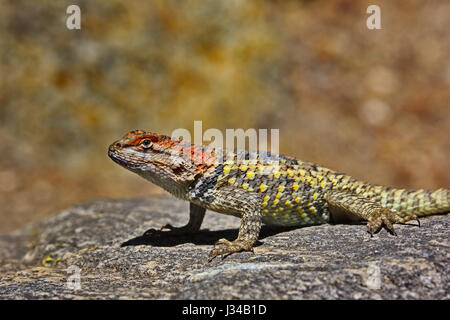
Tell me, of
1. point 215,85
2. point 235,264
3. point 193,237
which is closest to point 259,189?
point 193,237

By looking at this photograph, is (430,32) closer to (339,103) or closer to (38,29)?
(339,103)

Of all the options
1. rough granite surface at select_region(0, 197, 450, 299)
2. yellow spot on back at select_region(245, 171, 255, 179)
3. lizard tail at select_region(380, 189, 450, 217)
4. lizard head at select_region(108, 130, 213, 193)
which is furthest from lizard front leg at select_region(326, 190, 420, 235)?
lizard head at select_region(108, 130, 213, 193)

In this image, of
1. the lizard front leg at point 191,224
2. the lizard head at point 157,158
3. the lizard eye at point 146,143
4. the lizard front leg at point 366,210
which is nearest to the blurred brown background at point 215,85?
the lizard front leg at point 191,224

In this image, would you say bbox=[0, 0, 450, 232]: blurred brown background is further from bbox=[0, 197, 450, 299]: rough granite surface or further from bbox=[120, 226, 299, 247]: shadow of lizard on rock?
bbox=[120, 226, 299, 247]: shadow of lizard on rock

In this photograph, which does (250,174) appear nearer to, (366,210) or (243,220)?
(243,220)

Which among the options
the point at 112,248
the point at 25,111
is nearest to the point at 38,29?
the point at 25,111

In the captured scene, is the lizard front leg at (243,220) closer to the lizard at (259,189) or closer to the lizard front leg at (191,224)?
the lizard at (259,189)
